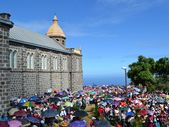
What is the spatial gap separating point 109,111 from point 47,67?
24.7m

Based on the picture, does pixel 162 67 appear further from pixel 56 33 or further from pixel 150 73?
pixel 56 33

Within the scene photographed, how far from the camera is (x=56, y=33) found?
61.4 m

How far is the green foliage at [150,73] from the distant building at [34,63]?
9389 mm

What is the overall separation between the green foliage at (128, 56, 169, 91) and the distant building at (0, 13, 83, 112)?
9.39 m

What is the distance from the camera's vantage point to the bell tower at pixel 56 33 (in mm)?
60812

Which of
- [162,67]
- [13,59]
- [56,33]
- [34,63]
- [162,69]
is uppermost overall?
[56,33]

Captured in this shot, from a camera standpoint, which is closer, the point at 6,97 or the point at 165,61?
the point at 6,97

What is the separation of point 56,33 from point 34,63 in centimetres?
1754

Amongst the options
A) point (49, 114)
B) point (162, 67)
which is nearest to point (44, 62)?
point (162, 67)

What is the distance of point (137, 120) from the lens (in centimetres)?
2130

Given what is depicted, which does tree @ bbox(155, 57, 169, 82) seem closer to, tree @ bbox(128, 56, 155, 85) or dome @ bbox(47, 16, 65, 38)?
tree @ bbox(128, 56, 155, 85)

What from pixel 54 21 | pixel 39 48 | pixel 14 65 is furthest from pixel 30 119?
pixel 54 21

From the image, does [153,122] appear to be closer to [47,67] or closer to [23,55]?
[23,55]

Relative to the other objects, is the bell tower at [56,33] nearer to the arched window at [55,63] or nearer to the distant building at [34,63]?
the distant building at [34,63]
